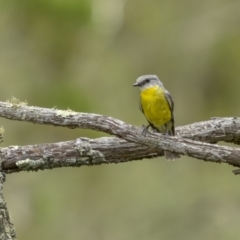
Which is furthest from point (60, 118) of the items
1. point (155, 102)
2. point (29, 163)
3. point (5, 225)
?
point (155, 102)

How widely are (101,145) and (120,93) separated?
658cm

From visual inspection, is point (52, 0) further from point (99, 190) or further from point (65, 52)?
point (99, 190)

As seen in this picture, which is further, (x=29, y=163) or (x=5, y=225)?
(x=29, y=163)

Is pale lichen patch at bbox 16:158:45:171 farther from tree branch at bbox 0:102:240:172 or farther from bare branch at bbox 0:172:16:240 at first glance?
bare branch at bbox 0:172:16:240

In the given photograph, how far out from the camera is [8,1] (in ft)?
35.6

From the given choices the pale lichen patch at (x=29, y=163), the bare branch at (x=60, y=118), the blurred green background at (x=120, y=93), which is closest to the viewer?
the bare branch at (x=60, y=118)

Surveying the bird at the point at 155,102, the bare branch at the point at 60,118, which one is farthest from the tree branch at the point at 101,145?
the bird at the point at 155,102

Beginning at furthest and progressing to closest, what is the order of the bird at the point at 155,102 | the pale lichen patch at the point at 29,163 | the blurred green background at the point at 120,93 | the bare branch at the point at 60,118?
the blurred green background at the point at 120,93 → the bird at the point at 155,102 → the pale lichen patch at the point at 29,163 → the bare branch at the point at 60,118

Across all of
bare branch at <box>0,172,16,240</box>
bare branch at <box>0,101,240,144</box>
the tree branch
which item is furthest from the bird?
bare branch at <box>0,172,16,240</box>

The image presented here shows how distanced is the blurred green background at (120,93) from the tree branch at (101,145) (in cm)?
477

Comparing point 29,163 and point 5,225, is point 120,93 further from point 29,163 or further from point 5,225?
point 5,225

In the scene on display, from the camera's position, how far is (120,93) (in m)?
11.4

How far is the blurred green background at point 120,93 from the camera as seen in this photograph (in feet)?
32.4

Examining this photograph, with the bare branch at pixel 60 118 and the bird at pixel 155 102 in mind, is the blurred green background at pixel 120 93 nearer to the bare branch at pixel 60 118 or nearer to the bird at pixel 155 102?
the bird at pixel 155 102
